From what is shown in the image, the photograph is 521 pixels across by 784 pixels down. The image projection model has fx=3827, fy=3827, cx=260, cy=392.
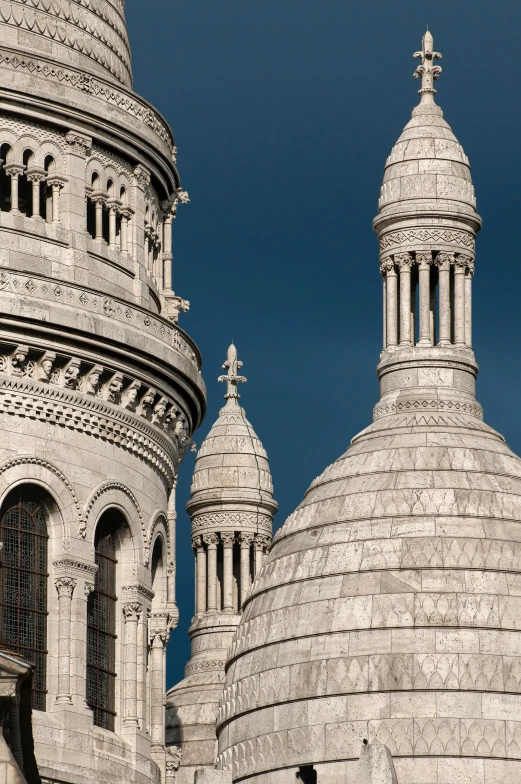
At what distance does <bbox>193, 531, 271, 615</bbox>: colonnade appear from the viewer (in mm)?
100188

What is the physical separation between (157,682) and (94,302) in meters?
8.21

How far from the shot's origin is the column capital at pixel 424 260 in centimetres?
8675

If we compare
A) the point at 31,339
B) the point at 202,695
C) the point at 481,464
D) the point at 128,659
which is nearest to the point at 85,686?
the point at 128,659

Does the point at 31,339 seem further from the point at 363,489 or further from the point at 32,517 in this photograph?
the point at 363,489

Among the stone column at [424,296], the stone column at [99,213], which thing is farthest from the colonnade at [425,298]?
the stone column at [99,213]

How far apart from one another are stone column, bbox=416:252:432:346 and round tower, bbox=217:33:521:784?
1.92 m

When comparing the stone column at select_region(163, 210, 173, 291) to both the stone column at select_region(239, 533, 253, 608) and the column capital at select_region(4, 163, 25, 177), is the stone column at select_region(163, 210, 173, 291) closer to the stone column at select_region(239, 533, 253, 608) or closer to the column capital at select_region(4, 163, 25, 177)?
the column capital at select_region(4, 163, 25, 177)

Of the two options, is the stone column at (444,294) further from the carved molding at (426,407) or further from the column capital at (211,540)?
the column capital at (211,540)

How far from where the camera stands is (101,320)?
2948 inches

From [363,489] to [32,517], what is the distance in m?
9.85

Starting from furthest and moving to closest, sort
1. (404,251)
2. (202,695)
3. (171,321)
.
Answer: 1. (202,695)
2. (404,251)
3. (171,321)

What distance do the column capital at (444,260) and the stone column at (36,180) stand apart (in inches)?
514

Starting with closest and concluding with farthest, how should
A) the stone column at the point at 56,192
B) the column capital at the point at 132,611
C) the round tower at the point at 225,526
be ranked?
the column capital at the point at 132,611
the stone column at the point at 56,192
the round tower at the point at 225,526

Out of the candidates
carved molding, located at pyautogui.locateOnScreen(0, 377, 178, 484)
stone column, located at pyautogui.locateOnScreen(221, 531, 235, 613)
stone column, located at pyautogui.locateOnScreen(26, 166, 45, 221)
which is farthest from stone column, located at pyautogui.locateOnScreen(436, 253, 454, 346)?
stone column, located at pyautogui.locateOnScreen(221, 531, 235, 613)
